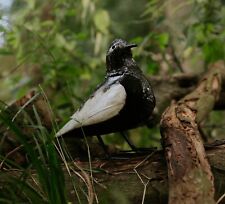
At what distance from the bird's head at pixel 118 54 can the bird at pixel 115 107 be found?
0.03m

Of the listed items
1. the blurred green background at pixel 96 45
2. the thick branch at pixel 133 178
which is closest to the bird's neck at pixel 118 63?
the thick branch at pixel 133 178

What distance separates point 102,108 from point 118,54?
0.73 feet

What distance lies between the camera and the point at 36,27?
2840 millimetres

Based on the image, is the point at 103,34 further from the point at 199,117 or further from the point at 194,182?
the point at 194,182

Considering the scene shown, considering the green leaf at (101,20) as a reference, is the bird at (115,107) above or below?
→ below

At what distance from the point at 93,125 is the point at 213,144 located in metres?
0.36

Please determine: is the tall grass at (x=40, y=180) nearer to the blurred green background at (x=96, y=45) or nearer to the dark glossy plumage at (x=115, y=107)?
the dark glossy plumage at (x=115, y=107)

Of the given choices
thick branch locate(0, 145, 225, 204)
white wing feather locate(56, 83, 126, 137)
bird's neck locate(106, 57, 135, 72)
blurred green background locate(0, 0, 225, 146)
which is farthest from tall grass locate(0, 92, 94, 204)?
blurred green background locate(0, 0, 225, 146)

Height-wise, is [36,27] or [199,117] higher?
[36,27]

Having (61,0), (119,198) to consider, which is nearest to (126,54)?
(119,198)

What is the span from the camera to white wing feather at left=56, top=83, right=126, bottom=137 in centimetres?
136

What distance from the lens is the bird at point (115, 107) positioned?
4.48ft

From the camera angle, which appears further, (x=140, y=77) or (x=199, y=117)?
(x=199, y=117)

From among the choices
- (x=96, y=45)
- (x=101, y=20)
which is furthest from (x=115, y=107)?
(x=96, y=45)
